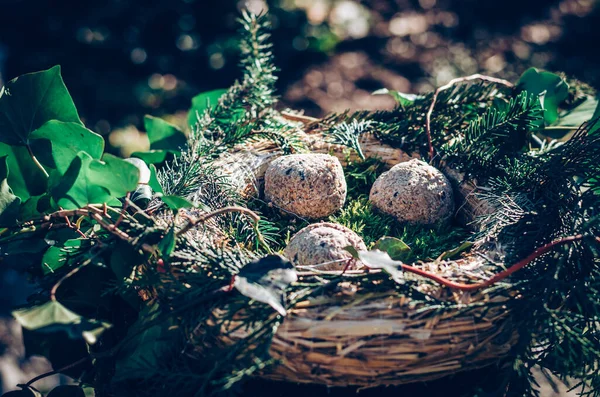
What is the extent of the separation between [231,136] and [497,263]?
1.88 feet

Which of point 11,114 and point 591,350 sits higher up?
point 11,114

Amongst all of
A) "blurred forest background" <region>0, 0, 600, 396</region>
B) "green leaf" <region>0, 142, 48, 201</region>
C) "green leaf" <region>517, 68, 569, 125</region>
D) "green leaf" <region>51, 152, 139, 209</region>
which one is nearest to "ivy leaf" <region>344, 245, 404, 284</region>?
"green leaf" <region>51, 152, 139, 209</region>

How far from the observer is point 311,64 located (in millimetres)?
3016

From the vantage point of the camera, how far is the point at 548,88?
4.10 feet

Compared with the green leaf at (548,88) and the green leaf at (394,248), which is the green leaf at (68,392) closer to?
the green leaf at (394,248)

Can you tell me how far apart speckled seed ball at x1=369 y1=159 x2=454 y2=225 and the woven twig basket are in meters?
0.33

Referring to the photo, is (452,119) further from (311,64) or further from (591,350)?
(311,64)

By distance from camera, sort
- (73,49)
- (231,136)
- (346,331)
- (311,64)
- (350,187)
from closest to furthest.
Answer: (346,331) < (231,136) < (350,187) < (73,49) < (311,64)

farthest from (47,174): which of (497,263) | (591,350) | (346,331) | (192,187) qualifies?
(591,350)

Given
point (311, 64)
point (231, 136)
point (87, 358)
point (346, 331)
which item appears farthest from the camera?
point (311, 64)

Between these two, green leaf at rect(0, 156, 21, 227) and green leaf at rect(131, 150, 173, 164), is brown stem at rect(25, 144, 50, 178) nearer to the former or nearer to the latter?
green leaf at rect(0, 156, 21, 227)

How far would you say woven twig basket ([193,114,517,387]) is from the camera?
0.78 m

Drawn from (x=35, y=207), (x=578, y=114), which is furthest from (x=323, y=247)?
(x=578, y=114)

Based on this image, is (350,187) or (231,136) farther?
(350,187)
